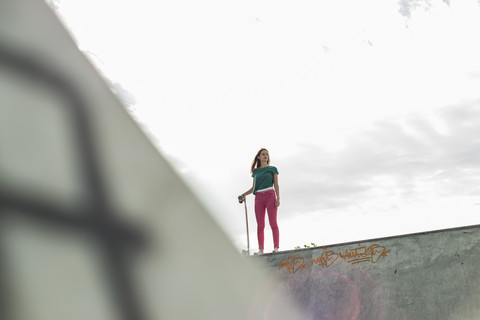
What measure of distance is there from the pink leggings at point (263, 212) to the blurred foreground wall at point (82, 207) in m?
1.85

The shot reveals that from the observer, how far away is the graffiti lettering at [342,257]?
15.2 ft

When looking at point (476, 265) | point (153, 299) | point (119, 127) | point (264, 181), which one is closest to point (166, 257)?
point (153, 299)

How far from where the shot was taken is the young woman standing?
5891 mm

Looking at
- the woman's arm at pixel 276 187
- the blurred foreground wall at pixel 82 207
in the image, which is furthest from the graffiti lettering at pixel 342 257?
the blurred foreground wall at pixel 82 207

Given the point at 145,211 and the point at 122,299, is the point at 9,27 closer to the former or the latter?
the point at 145,211

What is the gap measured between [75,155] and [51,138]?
221 mm

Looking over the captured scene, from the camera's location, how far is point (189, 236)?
3.84 m

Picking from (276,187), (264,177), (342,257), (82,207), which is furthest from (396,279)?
(82,207)

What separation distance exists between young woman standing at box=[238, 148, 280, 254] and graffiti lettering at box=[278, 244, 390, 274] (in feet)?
2.22

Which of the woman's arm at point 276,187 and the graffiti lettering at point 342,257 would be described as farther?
the woman's arm at point 276,187

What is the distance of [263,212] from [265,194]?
29 cm

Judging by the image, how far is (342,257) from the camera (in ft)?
15.9

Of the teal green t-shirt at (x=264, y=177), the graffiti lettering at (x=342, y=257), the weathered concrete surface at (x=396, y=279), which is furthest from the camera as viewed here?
the teal green t-shirt at (x=264, y=177)

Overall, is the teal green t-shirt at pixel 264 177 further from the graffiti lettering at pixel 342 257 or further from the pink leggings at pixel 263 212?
the graffiti lettering at pixel 342 257
